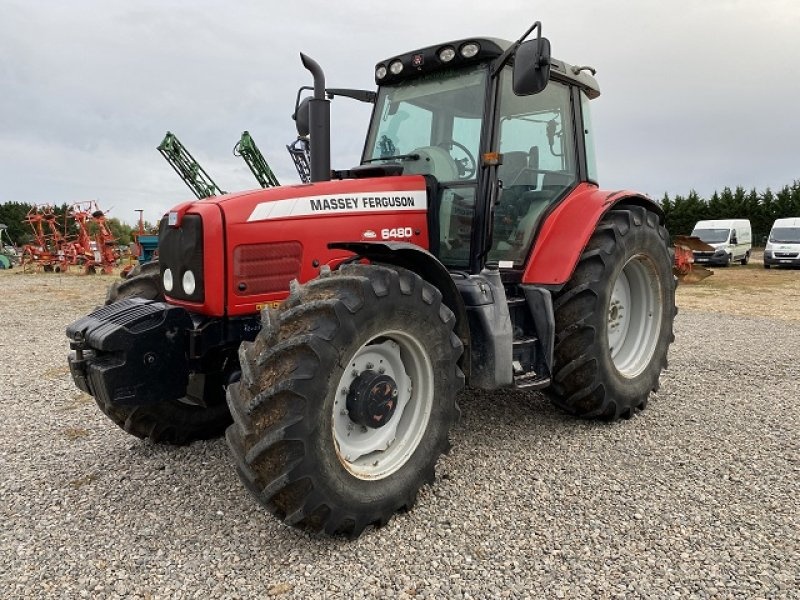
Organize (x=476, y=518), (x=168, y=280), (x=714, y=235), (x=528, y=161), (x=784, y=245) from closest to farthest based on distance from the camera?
(x=476, y=518)
(x=168, y=280)
(x=528, y=161)
(x=784, y=245)
(x=714, y=235)

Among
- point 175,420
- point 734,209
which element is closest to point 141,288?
point 175,420

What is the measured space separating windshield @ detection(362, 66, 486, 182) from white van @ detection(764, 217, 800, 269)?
23.2 m

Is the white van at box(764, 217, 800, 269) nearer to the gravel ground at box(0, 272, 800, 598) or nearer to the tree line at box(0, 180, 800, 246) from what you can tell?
the tree line at box(0, 180, 800, 246)

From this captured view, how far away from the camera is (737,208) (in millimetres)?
37125

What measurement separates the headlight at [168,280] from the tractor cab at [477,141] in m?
1.50

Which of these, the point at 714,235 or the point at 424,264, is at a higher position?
the point at 714,235

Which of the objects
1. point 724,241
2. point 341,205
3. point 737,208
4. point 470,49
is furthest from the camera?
point 737,208

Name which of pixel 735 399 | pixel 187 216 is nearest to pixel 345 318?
pixel 187 216

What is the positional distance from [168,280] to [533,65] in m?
2.15

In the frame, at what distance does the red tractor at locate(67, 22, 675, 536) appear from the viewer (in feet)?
8.48

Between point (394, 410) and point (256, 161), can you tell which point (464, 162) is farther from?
point (256, 161)

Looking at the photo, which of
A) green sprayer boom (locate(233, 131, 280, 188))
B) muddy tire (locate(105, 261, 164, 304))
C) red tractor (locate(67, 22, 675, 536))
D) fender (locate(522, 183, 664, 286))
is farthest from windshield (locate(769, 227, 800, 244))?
muddy tire (locate(105, 261, 164, 304))

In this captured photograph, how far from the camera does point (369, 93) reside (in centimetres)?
448

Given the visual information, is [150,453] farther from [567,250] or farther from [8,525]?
[567,250]
